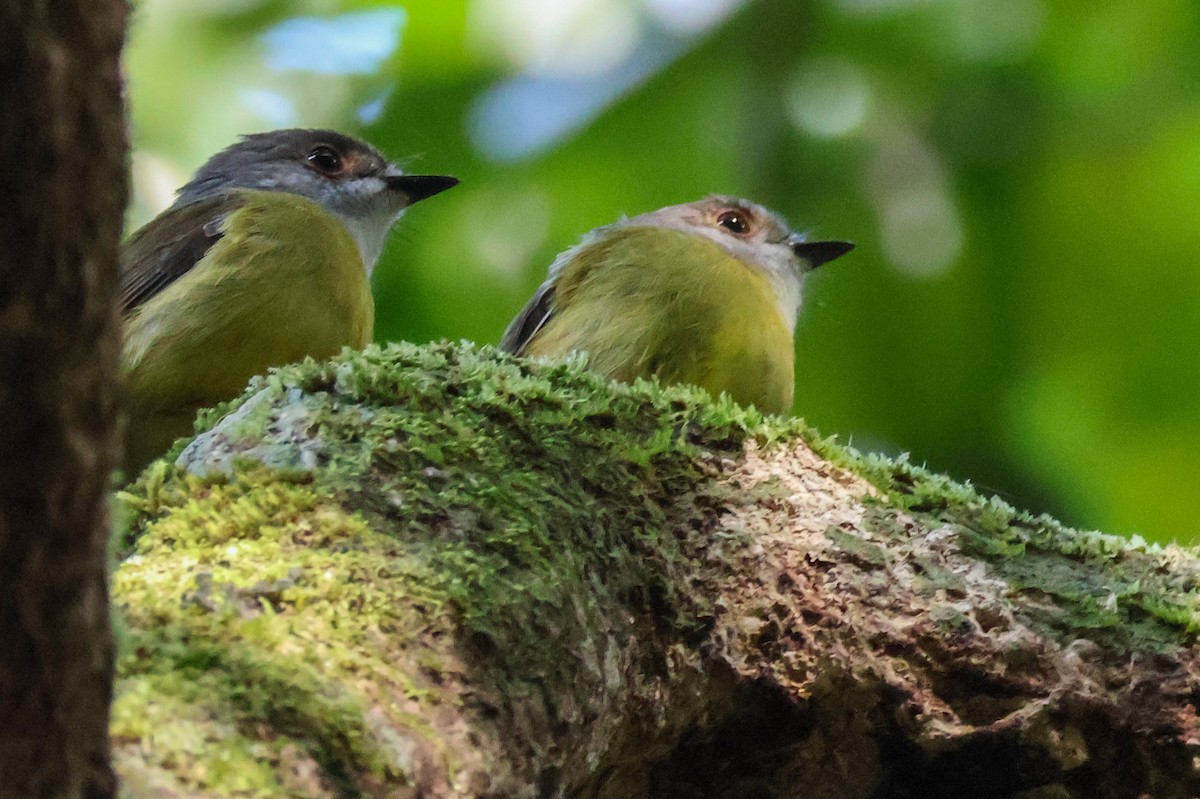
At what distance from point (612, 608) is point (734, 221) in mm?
3123

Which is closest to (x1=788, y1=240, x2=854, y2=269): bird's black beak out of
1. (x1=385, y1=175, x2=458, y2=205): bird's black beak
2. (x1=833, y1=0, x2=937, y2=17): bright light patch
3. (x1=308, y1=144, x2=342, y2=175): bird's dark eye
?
(x1=833, y1=0, x2=937, y2=17): bright light patch

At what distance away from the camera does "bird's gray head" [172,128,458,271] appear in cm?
490

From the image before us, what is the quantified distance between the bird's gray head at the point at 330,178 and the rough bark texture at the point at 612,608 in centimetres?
194

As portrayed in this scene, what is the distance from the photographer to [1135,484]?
232 inches

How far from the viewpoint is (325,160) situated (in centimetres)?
507

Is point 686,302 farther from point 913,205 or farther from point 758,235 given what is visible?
point 913,205

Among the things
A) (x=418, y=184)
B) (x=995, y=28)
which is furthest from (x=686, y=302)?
(x=995, y=28)

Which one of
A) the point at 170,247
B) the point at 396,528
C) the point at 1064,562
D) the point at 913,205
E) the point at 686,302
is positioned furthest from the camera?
the point at 913,205

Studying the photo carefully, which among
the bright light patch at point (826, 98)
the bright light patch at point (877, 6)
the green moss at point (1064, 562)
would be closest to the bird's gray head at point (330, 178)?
the bright light patch at point (826, 98)

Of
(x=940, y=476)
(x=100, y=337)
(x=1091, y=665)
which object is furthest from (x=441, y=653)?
(x=940, y=476)

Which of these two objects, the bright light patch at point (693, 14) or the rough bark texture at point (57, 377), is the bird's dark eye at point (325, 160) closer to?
the bright light patch at point (693, 14)

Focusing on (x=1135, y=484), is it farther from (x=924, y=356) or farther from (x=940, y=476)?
(x=940, y=476)

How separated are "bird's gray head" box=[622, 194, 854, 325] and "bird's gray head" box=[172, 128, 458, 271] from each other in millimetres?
921

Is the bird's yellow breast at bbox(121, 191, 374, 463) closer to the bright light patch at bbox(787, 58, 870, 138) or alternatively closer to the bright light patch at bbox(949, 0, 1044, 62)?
the bright light patch at bbox(787, 58, 870, 138)
